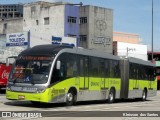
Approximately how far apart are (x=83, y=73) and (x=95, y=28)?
54051 mm

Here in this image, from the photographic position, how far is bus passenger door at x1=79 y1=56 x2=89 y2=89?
23.0 meters

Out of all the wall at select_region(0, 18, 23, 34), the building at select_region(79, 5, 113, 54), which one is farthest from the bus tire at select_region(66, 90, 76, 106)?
the wall at select_region(0, 18, 23, 34)

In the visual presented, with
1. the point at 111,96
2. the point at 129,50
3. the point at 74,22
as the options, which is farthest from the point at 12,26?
the point at 111,96

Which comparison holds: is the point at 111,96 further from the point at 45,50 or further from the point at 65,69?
the point at 45,50

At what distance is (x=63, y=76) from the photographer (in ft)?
69.1

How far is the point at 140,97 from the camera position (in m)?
32.4

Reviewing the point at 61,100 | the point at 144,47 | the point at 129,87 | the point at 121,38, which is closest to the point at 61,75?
the point at 61,100

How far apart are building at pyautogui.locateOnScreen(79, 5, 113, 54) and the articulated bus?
4699cm

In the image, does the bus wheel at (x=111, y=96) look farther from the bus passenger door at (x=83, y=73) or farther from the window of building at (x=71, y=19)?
the window of building at (x=71, y=19)

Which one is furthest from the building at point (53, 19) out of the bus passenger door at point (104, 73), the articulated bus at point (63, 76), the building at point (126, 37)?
the bus passenger door at point (104, 73)

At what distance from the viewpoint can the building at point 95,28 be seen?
75.6 metres

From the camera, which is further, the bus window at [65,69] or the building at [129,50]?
the building at [129,50]

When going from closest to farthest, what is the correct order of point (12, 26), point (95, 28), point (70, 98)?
1. point (70, 98)
2. point (95, 28)
3. point (12, 26)

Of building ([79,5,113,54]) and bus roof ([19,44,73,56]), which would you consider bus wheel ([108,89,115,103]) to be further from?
building ([79,5,113,54])
